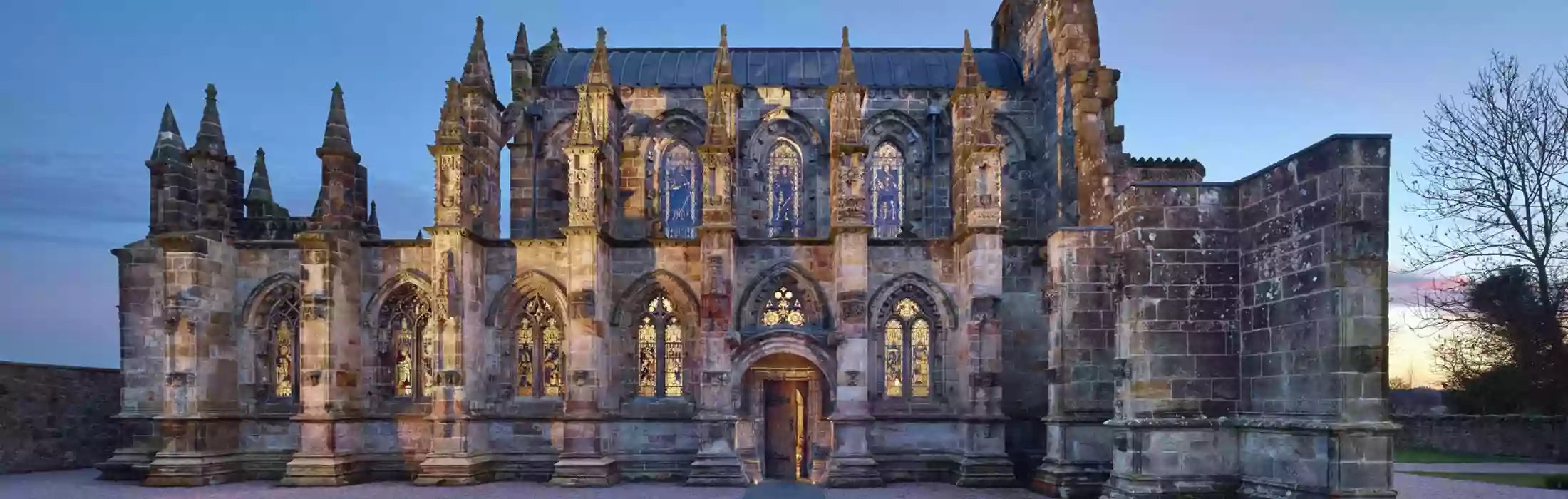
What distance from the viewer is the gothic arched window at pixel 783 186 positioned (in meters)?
25.8

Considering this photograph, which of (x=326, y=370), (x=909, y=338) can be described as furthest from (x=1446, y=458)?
(x=326, y=370)

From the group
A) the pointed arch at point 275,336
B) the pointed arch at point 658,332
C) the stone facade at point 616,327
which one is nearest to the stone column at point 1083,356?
the stone facade at point 616,327

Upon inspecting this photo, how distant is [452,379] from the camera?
68.5 feet

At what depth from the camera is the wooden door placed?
73.1 ft

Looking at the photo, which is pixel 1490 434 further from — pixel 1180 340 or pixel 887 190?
pixel 1180 340

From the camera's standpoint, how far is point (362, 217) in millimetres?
23562

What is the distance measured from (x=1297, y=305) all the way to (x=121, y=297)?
24336mm

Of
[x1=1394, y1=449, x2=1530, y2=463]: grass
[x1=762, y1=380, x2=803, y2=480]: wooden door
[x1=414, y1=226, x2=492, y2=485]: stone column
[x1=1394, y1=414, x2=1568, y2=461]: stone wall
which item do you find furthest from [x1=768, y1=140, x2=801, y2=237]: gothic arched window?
[x1=1394, y1=414, x2=1568, y2=461]: stone wall

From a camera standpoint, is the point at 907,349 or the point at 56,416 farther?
the point at 56,416

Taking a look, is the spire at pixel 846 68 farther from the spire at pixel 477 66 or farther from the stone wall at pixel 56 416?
the stone wall at pixel 56 416

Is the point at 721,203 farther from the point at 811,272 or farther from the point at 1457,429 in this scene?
the point at 1457,429

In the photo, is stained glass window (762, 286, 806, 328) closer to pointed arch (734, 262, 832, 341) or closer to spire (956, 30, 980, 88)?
pointed arch (734, 262, 832, 341)

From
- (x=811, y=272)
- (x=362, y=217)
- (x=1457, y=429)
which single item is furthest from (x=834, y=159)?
(x=1457, y=429)

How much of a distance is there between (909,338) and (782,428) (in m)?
3.60
